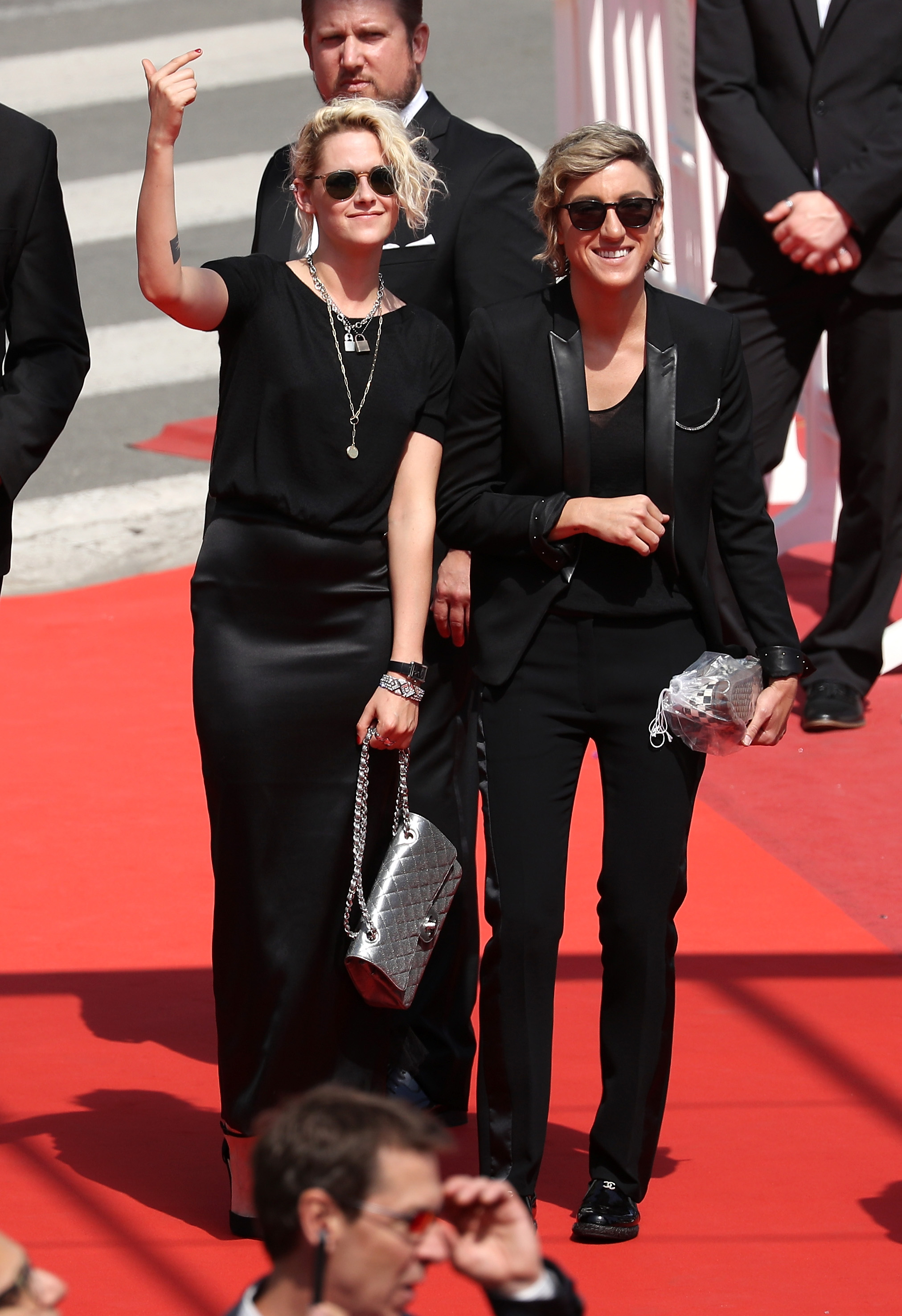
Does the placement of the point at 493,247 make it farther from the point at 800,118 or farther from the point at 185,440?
the point at 185,440

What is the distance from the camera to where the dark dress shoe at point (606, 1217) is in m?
3.93

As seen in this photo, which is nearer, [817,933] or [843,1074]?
[843,1074]

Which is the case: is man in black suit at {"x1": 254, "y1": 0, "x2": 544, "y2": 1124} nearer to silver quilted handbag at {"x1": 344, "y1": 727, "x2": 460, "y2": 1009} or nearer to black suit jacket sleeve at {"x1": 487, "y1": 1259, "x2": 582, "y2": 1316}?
silver quilted handbag at {"x1": 344, "y1": 727, "x2": 460, "y2": 1009}

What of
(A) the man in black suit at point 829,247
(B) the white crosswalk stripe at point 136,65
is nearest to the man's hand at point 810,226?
(A) the man in black suit at point 829,247

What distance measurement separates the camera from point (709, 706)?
379 centimetres

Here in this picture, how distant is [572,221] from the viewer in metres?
3.83

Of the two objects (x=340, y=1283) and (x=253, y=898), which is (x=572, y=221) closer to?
(x=253, y=898)

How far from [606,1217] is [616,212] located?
1855 mm

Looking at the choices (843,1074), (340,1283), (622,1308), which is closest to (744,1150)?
(843,1074)

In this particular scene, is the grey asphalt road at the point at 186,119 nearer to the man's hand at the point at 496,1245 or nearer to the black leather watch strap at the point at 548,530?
the black leather watch strap at the point at 548,530

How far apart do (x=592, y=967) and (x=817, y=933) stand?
611 mm

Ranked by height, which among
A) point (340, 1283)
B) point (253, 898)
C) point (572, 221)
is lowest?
point (253, 898)

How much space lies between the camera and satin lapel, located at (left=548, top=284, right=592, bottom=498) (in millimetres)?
3877

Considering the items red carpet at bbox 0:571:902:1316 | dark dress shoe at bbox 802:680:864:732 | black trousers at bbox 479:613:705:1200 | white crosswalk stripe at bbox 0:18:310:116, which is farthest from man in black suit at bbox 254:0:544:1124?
white crosswalk stripe at bbox 0:18:310:116
